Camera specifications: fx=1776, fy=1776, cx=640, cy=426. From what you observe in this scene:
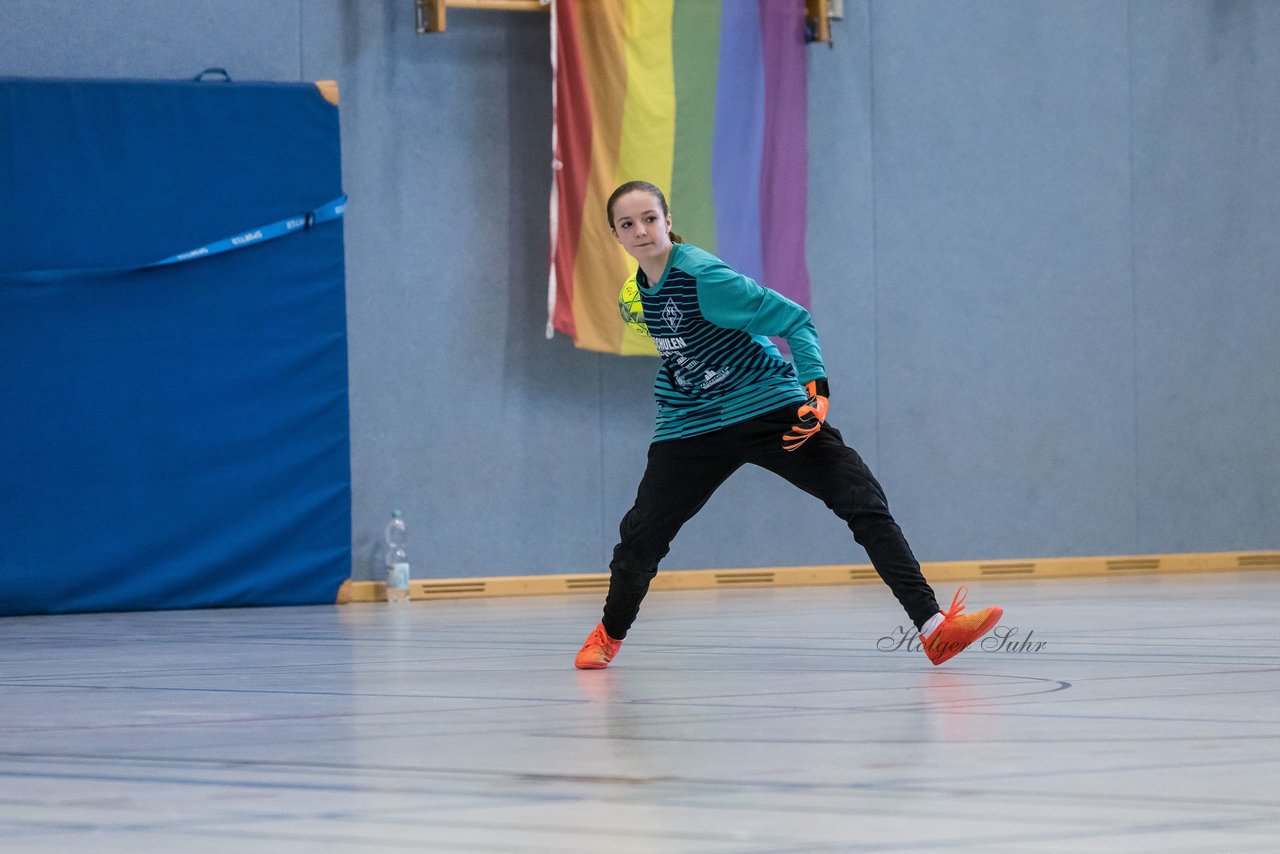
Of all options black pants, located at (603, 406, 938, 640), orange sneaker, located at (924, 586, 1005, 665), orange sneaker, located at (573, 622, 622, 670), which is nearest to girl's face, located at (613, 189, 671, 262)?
black pants, located at (603, 406, 938, 640)

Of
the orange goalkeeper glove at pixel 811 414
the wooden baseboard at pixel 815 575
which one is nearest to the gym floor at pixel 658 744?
the orange goalkeeper glove at pixel 811 414

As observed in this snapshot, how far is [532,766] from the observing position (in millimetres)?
2598

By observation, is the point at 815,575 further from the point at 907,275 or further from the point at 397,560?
the point at 397,560

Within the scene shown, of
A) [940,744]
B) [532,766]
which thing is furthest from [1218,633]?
[532,766]

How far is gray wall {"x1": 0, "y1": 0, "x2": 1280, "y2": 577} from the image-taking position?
8.53 m

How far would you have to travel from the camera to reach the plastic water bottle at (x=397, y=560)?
8.28 meters

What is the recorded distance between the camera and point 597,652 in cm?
448

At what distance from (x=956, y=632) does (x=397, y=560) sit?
15.3ft

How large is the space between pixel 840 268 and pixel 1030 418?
140cm

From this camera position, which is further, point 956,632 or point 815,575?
point 815,575

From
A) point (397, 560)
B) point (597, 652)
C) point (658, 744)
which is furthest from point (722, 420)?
point (397, 560)

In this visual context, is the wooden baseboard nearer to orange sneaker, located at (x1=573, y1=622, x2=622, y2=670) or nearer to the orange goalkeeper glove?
orange sneaker, located at (x1=573, y1=622, x2=622, y2=670)

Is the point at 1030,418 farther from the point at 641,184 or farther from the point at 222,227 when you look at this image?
the point at 641,184

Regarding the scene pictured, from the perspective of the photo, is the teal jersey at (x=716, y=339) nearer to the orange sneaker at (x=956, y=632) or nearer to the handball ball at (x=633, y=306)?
the handball ball at (x=633, y=306)
